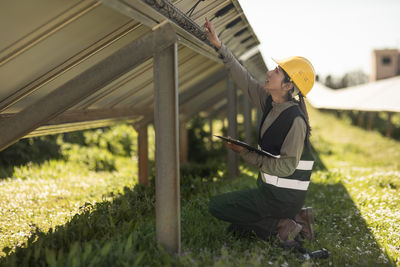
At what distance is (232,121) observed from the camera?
6637 millimetres

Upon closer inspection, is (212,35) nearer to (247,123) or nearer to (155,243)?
(155,243)

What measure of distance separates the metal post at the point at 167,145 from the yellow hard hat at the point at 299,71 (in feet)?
3.84

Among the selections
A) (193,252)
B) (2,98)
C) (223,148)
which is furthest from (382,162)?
(2,98)

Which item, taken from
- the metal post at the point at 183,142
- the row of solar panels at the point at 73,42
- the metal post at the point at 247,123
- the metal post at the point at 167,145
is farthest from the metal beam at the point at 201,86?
the metal post at the point at 167,145

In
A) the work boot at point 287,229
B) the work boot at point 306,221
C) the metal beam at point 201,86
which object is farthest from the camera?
the metal beam at point 201,86

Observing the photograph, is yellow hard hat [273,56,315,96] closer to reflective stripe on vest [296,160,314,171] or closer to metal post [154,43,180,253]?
reflective stripe on vest [296,160,314,171]

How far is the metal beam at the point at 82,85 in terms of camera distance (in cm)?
265

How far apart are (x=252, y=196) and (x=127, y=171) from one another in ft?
17.0

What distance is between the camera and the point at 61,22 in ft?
9.07

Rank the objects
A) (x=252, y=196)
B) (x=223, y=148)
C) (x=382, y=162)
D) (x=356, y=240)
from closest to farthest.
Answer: (x=252, y=196)
(x=356, y=240)
(x=223, y=148)
(x=382, y=162)

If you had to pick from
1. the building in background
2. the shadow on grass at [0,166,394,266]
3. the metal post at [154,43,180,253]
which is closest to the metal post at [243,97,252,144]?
the shadow on grass at [0,166,394,266]

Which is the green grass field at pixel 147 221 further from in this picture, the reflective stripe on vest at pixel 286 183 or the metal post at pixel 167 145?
the reflective stripe on vest at pixel 286 183

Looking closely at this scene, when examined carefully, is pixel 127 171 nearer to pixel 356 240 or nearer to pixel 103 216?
pixel 103 216

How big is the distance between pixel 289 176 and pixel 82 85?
2.08 m
